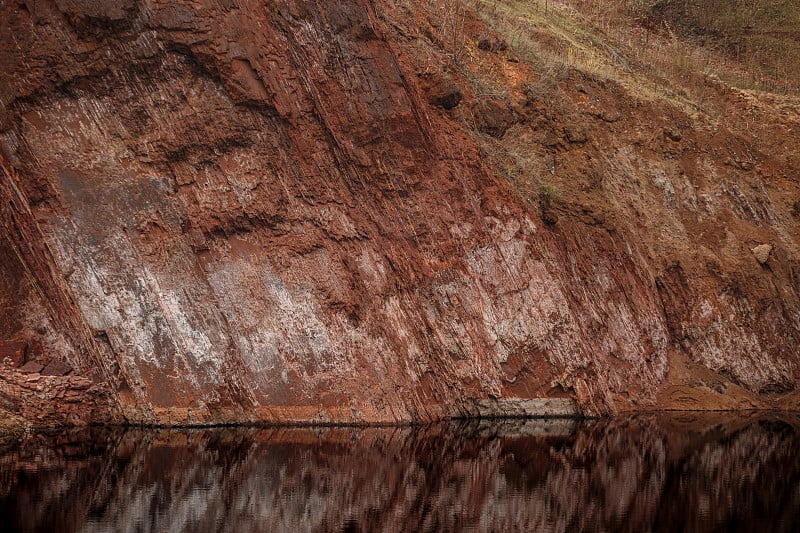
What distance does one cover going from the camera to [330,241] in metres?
23.5

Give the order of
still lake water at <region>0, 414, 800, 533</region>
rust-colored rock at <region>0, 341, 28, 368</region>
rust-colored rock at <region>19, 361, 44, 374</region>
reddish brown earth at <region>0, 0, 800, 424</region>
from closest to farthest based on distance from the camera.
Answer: still lake water at <region>0, 414, 800, 533</region> < rust-colored rock at <region>19, 361, 44, 374</region> < rust-colored rock at <region>0, 341, 28, 368</region> < reddish brown earth at <region>0, 0, 800, 424</region>

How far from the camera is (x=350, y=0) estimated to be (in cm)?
2423

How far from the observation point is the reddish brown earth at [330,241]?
21.8m

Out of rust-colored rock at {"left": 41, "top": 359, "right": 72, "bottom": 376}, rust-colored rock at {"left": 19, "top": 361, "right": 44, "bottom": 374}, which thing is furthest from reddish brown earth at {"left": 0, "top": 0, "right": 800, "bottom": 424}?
rust-colored rock at {"left": 19, "top": 361, "right": 44, "bottom": 374}

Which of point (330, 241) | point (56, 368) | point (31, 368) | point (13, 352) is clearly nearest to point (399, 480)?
point (330, 241)

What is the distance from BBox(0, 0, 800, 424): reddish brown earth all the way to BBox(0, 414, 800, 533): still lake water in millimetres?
1867

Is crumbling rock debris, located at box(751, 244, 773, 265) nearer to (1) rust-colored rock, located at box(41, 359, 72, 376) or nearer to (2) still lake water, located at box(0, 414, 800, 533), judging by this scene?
(2) still lake water, located at box(0, 414, 800, 533)

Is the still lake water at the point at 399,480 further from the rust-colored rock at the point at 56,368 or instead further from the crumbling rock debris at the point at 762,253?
the crumbling rock debris at the point at 762,253

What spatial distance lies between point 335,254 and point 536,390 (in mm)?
6023

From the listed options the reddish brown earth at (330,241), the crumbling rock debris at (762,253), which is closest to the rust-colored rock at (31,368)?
the reddish brown earth at (330,241)

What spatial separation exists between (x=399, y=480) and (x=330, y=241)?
8.99 metres

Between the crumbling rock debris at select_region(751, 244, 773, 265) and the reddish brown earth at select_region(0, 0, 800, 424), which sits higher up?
the reddish brown earth at select_region(0, 0, 800, 424)

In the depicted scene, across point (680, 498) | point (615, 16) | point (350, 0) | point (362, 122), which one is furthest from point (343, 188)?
point (615, 16)

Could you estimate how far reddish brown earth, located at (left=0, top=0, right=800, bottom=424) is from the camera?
21.8 metres
